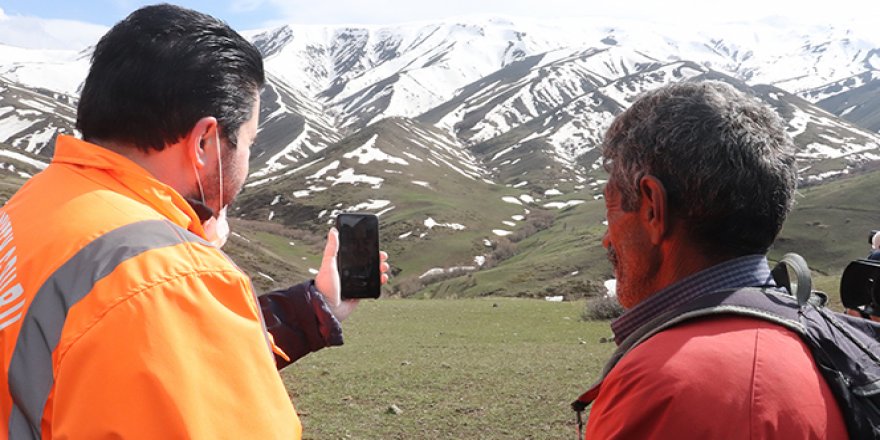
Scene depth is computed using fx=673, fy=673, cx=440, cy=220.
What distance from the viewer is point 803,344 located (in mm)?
2176

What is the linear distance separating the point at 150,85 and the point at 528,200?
13633cm

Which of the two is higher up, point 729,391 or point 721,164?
point 721,164

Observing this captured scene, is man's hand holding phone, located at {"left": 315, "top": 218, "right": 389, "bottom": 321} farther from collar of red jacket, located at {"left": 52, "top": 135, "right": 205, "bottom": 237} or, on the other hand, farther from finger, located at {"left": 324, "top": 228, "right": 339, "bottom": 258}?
collar of red jacket, located at {"left": 52, "top": 135, "right": 205, "bottom": 237}

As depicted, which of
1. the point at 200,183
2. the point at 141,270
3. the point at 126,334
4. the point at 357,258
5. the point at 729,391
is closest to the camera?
the point at 126,334

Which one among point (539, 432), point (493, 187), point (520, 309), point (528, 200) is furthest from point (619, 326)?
point (493, 187)

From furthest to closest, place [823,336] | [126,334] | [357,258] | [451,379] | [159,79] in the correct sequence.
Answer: [451,379]
[357,258]
[159,79]
[823,336]
[126,334]

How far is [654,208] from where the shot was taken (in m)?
2.68

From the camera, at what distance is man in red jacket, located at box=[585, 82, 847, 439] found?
6.71 ft

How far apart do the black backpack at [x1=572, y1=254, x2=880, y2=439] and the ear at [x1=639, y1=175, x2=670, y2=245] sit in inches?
14.3

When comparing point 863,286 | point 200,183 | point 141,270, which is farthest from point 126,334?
point 863,286

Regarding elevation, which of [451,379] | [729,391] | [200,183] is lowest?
[451,379]

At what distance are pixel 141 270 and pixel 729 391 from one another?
1.77m

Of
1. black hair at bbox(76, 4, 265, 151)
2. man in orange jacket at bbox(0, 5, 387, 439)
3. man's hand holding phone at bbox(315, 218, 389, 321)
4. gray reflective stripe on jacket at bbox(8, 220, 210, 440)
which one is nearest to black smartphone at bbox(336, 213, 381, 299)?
man's hand holding phone at bbox(315, 218, 389, 321)

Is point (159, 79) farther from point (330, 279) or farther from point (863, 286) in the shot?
point (863, 286)
